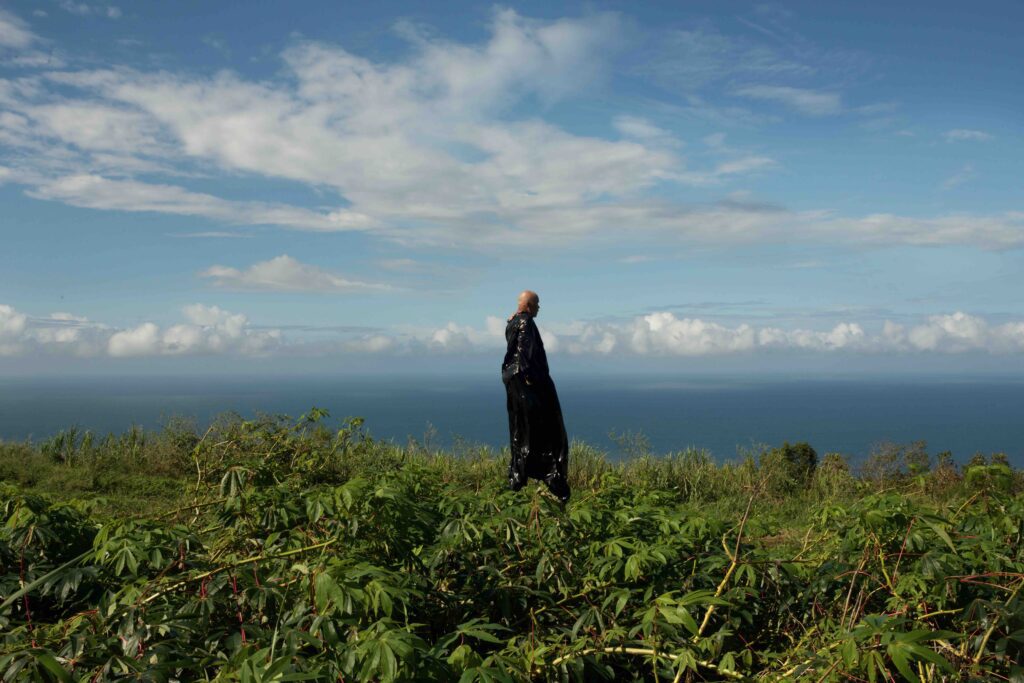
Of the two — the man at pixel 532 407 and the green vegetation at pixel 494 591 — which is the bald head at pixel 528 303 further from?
the green vegetation at pixel 494 591

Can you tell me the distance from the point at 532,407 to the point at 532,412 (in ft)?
0.18

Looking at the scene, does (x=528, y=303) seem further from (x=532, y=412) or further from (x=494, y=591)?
(x=494, y=591)

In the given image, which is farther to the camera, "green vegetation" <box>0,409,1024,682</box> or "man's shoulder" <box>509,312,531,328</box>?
"man's shoulder" <box>509,312,531,328</box>

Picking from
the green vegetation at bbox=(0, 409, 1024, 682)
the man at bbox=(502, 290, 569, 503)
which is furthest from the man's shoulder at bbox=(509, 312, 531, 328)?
the green vegetation at bbox=(0, 409, 1024, 682)

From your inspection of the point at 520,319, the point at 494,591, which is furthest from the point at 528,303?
the point at 494,591

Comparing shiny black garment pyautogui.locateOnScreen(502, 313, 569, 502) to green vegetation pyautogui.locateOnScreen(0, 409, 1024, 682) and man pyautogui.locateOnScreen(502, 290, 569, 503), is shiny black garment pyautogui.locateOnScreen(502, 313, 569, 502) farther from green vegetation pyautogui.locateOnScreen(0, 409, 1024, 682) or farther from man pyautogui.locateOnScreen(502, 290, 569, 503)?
green vegetation pyautogui.locateOnScreen(0, 409, 1024, 682)

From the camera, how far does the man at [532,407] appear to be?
7.39 metres

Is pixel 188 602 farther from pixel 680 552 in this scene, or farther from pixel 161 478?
pixel 161 478

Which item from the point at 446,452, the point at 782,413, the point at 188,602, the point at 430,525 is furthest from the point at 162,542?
the point at 782,413

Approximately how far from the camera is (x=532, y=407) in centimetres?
742

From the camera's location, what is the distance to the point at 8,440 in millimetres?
13797

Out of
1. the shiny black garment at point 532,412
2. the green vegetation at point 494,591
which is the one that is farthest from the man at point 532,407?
the green vegetation at point 494,591

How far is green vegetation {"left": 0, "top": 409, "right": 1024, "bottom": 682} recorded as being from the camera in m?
2.16

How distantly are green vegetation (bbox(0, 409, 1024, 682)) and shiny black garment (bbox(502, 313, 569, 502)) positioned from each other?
236 centimetres
